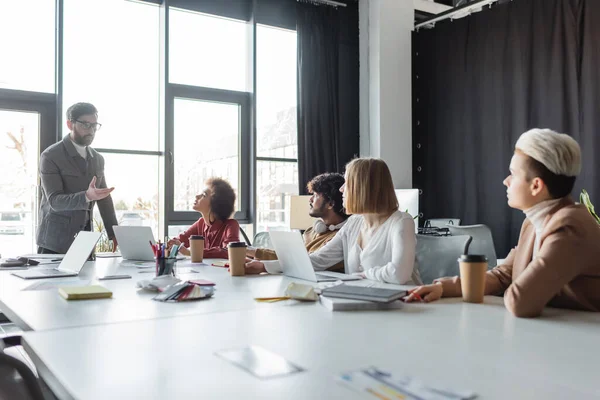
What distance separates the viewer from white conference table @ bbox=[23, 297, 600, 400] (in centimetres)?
81

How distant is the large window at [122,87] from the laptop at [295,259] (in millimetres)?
2753

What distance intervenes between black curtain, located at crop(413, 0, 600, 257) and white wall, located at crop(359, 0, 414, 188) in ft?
0.45

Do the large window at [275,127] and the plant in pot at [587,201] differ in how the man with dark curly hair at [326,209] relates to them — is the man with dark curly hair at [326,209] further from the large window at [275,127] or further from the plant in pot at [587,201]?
the large window at [275,127]

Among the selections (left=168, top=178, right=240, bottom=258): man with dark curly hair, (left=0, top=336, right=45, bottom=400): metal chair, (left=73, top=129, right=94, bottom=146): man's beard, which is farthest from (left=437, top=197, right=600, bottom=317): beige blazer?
(left=73, top=129, right=94, bottom=146): man's beard

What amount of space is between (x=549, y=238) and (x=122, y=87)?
13.7 ft

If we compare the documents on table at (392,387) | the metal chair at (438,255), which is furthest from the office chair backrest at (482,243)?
the documents on table at (392,387)

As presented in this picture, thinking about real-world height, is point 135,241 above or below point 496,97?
below

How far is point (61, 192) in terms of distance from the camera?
337cm

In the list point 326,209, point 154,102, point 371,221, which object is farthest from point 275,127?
point 371,221

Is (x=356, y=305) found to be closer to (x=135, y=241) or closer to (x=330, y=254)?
(x=330, y=254)

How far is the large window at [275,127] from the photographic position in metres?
5.48

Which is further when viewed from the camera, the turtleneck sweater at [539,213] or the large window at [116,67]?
the large window at [116,67]

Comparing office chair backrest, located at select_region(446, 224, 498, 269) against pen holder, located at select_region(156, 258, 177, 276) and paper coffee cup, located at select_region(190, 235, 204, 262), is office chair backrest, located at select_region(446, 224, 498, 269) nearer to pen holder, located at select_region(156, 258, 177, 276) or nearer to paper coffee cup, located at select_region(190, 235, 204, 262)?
paper coffee cup, located at select_region(190, 235, 204, 262)

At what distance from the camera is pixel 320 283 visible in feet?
6.31
